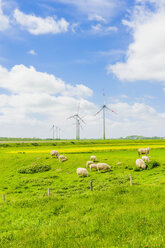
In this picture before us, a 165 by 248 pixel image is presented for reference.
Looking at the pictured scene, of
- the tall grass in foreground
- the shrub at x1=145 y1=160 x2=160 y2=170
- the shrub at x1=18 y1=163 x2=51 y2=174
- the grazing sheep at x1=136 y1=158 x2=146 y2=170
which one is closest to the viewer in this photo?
the tall grass in foreground

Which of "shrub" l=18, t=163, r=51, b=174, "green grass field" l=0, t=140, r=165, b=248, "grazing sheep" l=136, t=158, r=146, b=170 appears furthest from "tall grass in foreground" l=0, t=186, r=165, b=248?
"shrub" l=18, t=163, r=51, b=174

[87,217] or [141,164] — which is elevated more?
[141,164]

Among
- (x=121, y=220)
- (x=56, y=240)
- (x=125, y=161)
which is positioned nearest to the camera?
(x=56, y=240)

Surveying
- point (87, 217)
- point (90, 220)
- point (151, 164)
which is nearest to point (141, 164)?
point (151, 164)

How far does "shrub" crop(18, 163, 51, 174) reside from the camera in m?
39.6

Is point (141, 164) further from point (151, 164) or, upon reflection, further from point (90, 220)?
point (90, 220)

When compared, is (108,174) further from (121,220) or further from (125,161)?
(121,220)

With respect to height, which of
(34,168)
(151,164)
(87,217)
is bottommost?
(34,168)

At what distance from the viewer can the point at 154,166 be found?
34000 millimetres

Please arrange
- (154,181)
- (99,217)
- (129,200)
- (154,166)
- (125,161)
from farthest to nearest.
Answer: (125,161)
(154,166)
(154,181)
(129,200)
(99,217)

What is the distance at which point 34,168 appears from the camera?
40.3 meters

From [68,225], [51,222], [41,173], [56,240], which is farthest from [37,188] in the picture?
[56,240]

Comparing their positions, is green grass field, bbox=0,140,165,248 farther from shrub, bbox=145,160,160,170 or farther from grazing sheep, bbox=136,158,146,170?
shrub, bbox=145,160,160,170

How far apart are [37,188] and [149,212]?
18305 mm
